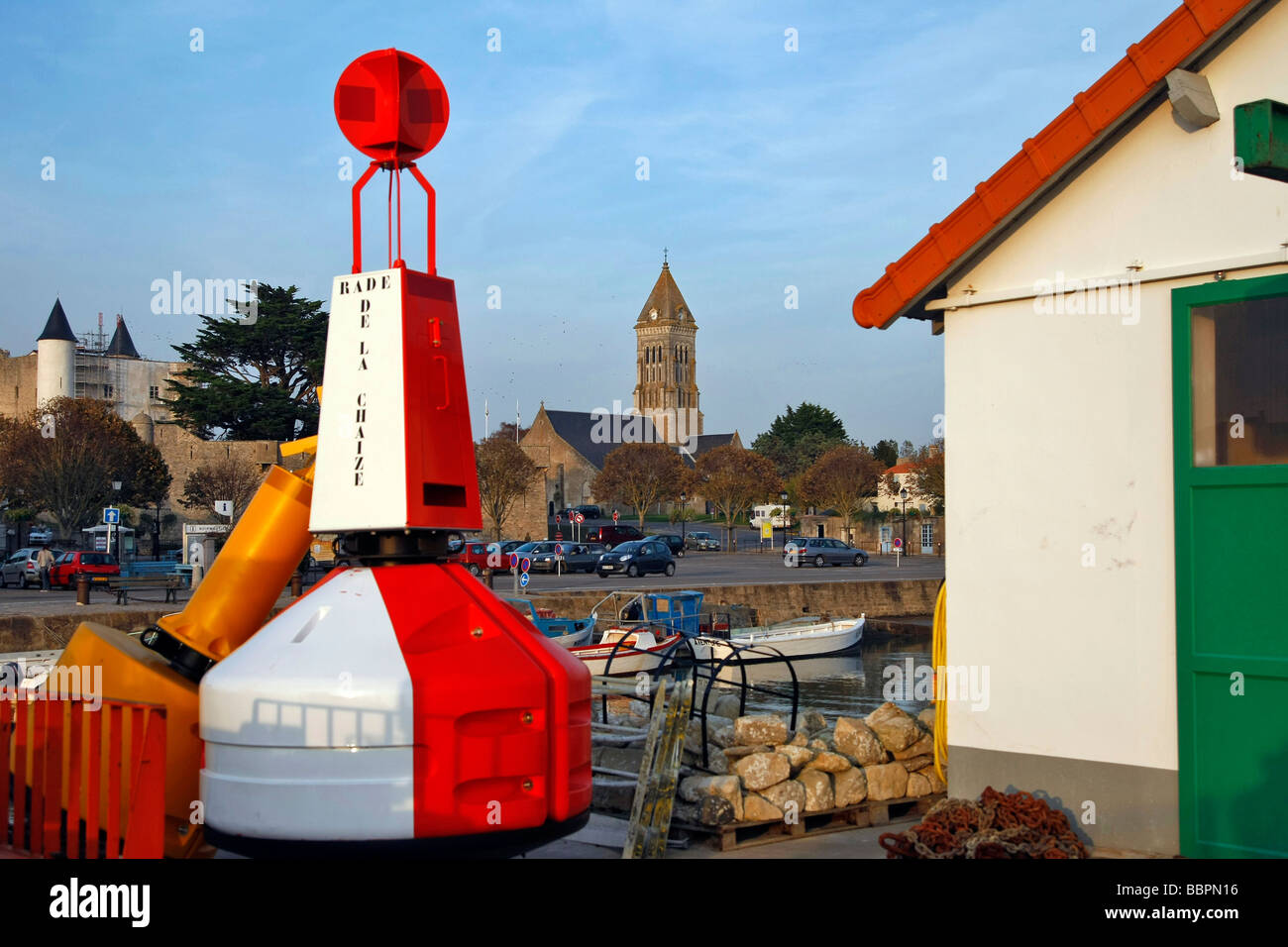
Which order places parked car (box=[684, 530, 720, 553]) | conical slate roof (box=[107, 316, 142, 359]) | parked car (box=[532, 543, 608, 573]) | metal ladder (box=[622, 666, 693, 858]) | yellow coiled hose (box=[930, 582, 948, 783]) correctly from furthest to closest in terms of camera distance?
1. conical slate roof (box=[107, 316, 142, 359])
2. parked car (box=[684, 530, 720, 553])
3. parked car (box=[532, 543, 608, 573])
4. yellow coiled hose (box=[930, 582, 948, 783])
5. metal ladder (box=[622, 666, 693, 858])

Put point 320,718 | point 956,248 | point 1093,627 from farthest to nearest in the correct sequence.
A: point 956,248, point 1093,627, point 320,718

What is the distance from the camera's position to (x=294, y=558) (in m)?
8.34

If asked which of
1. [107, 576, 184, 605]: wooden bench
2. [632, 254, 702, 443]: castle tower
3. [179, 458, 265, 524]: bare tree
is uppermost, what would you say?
[632, 254, 702, 443]: castle tower

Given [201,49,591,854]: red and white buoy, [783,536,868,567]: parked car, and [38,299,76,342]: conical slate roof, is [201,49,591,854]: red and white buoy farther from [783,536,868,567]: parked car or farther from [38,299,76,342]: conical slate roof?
[38,299,76,342]: conical slate roof

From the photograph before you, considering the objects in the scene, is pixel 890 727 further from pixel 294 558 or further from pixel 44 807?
pixel 44 807

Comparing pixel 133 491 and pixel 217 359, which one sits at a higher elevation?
pixel 217 359

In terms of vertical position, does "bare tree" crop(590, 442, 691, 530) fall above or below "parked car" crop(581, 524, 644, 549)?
A: above

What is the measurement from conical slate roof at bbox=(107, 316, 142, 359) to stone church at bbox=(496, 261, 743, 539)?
44.2 m

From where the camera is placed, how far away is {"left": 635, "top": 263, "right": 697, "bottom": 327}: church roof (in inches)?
6639

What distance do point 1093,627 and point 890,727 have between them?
9.71 feet

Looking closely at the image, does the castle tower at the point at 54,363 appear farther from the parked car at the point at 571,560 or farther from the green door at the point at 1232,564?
the green door at the point at 1232,564

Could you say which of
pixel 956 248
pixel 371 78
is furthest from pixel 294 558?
pixel 956 248

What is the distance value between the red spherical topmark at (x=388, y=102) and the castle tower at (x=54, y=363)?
96591 millimetres

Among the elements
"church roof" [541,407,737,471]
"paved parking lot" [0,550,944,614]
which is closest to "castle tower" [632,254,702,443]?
"church roof" [541,407,737,471]
